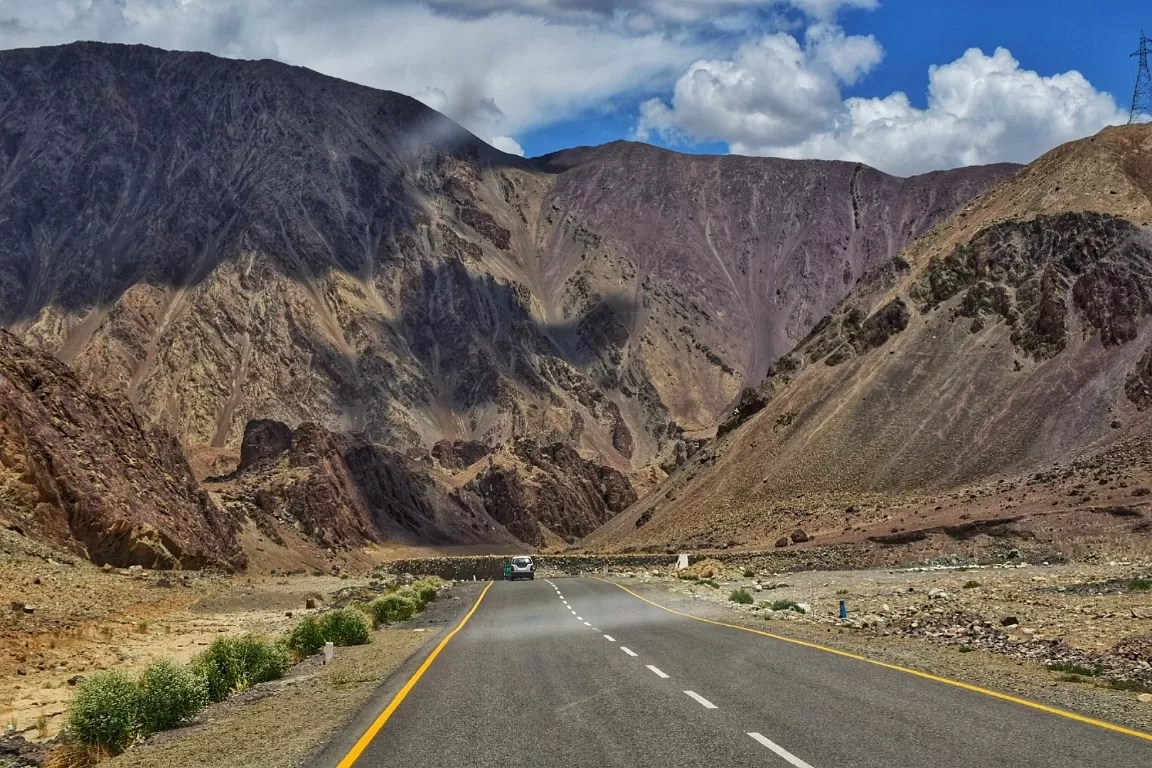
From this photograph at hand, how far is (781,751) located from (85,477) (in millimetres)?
44618

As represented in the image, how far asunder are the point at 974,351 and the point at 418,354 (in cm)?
9111

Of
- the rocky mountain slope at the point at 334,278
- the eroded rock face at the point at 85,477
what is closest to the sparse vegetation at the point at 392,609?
the eroded rock face at the point at 85,477

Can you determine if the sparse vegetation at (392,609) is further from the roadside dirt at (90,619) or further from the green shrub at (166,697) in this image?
the green shrub at (166,697)

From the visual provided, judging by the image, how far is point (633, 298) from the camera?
182125mm

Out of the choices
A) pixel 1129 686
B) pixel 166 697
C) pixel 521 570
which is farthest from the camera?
pixel 521 570

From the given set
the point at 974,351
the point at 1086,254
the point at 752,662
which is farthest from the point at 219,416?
the point at 752,662

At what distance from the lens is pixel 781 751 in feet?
31.9

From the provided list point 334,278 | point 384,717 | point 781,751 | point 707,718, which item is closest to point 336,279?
point 334,278

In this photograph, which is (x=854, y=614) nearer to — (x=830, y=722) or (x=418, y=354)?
(x=830, y=722)

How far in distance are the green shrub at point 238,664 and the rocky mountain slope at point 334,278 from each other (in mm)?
115256

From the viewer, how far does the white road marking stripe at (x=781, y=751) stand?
30.2 feet

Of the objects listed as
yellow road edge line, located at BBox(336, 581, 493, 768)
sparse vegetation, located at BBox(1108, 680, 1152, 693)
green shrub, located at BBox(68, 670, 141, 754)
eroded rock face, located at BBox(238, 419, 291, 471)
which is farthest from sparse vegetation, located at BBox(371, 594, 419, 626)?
eroded rock face, located at BBox(238, 419, 291, 471)

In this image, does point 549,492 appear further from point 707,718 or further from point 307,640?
point 707,718

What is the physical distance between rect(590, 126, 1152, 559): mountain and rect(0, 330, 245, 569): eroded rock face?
126 feet
